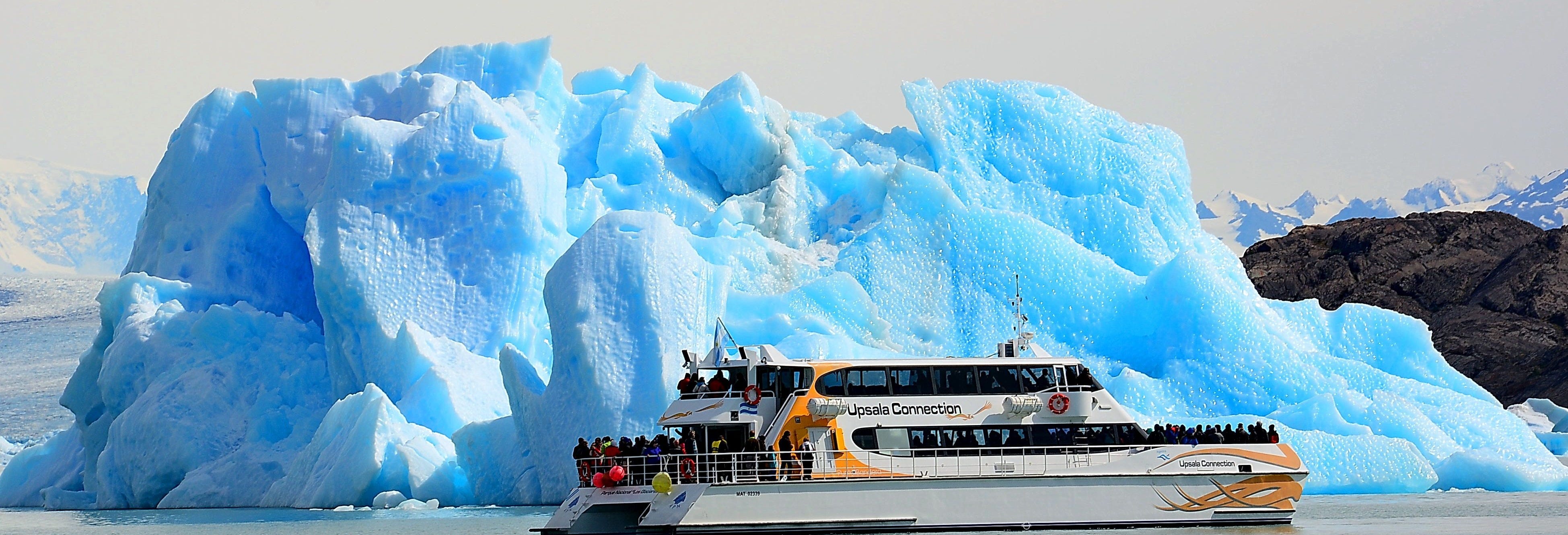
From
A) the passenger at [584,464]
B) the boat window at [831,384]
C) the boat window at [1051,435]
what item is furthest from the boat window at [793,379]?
the boat window at [1051,435]

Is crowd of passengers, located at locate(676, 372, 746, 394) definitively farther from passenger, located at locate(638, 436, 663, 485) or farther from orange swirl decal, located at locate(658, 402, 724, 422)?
passenger, located at locate(638, 436, 663, 485)

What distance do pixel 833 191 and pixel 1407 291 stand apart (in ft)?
123

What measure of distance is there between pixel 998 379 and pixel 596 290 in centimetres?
990

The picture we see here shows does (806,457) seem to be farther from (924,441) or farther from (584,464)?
(584,464)

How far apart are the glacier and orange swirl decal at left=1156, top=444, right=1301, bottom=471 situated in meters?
8.64

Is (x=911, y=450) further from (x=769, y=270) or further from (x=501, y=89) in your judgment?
(x=501, y=89)

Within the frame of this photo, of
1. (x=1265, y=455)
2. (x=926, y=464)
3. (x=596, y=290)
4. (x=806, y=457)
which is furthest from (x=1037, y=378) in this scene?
(x=596, y=290)

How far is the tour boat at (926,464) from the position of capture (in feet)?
70.4

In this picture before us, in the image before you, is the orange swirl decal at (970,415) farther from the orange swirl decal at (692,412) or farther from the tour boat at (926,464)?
the orange swirl decal at (692,412)

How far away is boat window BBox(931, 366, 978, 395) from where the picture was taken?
22.8 meters

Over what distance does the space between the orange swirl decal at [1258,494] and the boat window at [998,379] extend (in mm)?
2985

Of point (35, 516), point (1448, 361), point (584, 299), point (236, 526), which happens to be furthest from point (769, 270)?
point (1448, 361)

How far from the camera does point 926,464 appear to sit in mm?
22281

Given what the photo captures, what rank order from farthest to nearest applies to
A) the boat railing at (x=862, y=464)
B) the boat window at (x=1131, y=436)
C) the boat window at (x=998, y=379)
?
1. the boat window at (x=998, y=379)
2. the boat window at (x=1131, y=436)
3. the boat railing at (x=862, y=464)
